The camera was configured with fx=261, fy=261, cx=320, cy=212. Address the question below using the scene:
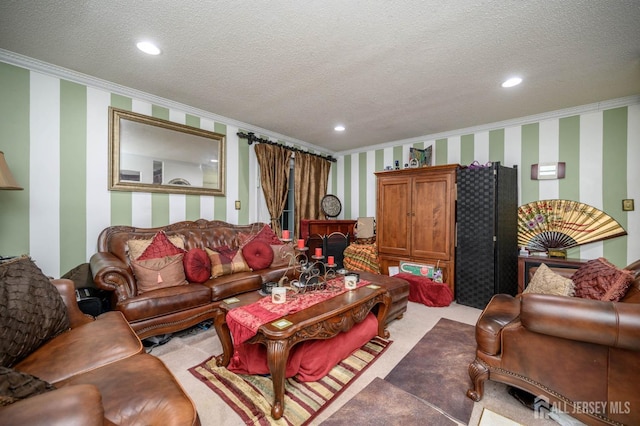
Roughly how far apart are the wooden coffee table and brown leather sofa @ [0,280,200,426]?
1.80ft

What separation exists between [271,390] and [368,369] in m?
0.74

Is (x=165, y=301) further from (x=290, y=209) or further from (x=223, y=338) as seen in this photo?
(x=290, y=209)

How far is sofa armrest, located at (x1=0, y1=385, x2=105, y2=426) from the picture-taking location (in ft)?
2.09

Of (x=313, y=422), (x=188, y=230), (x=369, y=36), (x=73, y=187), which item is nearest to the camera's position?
(x=313, y=422)

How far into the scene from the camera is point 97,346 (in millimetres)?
1358

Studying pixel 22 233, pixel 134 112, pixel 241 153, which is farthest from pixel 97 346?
pixel 241 153

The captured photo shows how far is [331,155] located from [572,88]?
12.3 feet

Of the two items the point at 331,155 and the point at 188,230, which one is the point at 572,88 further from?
the point at 188,230

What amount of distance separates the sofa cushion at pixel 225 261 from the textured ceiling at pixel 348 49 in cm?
180

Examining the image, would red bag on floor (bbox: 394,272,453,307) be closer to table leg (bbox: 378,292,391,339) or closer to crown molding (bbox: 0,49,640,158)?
table leg (bbox: 378,292,391,339)

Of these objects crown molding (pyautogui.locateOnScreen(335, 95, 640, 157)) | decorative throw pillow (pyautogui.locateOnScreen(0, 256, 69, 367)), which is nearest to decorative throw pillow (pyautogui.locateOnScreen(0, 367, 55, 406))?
decorative throw pillow (pyautogui.locateOnScreen(0, 256, 69, 367))

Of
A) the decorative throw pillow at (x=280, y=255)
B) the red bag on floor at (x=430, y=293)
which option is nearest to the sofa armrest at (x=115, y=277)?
the decorative throw pillow at (x=280, y=255)

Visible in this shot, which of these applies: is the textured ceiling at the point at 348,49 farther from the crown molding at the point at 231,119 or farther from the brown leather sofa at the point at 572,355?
the brown leather sofa at the point at 572,355

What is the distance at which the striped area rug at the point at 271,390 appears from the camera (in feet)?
5.06
